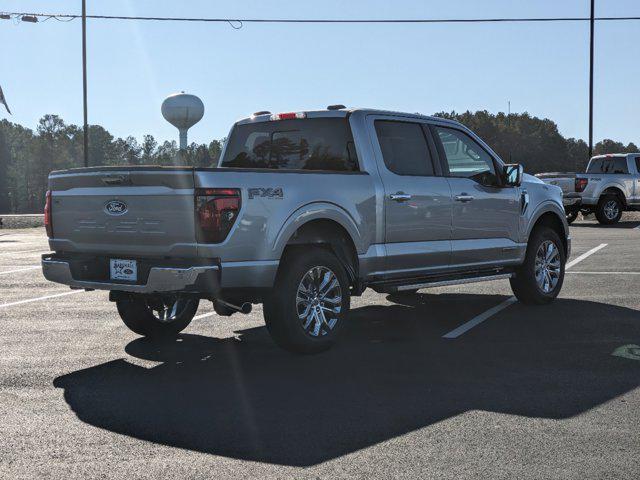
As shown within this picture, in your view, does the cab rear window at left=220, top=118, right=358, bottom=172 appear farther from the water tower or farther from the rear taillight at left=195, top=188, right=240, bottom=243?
the water tower

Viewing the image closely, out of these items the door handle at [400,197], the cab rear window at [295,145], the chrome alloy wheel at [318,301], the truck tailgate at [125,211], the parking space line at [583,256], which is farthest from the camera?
the parking space line at [583,256]

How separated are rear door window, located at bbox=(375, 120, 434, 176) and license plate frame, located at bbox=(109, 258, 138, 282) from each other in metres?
2.59

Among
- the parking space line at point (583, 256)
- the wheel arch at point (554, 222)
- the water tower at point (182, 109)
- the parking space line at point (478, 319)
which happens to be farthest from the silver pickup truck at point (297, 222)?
the water tower at point (182, 109)

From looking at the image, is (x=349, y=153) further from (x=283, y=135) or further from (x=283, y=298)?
(x=283, y=298)

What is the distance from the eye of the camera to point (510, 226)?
962 cm

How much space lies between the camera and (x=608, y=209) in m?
26.1

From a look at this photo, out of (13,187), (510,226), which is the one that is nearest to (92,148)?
(13,187)

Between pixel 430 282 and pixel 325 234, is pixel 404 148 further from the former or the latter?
pixel 325 234

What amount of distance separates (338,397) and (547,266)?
17.1 ft

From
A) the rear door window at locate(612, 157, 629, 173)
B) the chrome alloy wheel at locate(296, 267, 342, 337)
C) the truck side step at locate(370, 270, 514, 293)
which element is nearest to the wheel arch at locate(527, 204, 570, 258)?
the truck side step at locate(370, 270, 514, 293)

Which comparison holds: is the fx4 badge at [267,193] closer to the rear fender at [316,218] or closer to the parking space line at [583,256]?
the rear fender at [316,218]

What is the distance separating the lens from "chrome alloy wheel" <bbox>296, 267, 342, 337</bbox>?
23.7ft

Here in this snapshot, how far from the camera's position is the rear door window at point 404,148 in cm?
827

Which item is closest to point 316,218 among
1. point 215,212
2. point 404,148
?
point 215,212
